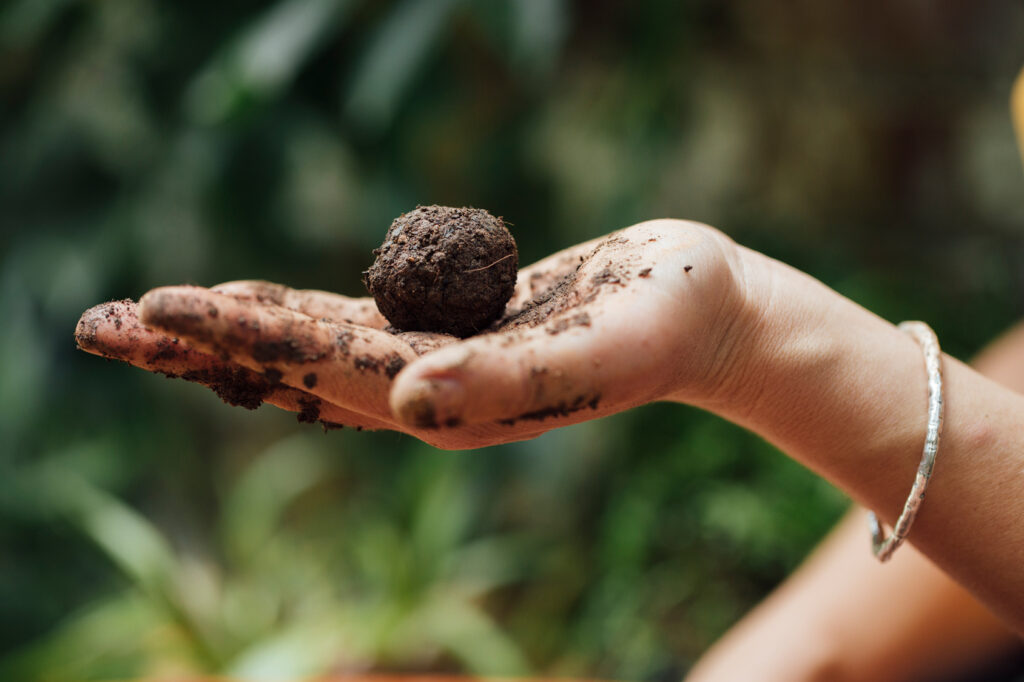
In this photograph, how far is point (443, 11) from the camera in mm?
2045

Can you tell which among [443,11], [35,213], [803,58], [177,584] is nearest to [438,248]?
[443,11]

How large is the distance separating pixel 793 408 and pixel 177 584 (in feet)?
7.76

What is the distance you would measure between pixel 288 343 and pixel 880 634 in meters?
1.13

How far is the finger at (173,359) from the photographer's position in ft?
2.86

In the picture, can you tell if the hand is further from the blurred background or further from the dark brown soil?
the blurred background

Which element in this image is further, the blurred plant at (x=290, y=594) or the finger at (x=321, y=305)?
the blurred plant at (x=290, y=594)

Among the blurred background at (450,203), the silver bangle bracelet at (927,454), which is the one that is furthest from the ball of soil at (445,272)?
the blurred background at (450,203)

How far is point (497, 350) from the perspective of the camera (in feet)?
2.18

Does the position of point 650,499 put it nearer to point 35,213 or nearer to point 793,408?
point 793,408

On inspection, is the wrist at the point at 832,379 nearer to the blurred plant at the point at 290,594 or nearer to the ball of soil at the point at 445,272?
the ball of soil at the point at 445,272

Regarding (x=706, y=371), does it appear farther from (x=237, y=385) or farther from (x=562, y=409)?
(x=237, y=385)

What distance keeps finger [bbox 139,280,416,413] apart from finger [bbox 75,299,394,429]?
127 mm

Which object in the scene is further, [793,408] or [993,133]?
[993,133]

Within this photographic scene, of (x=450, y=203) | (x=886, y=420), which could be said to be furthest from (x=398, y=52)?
(x=886, y=420)
